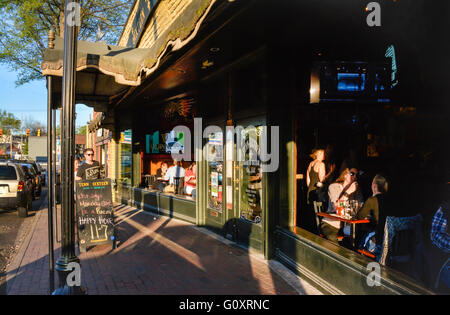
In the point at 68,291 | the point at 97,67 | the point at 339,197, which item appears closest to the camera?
the point at 68,291

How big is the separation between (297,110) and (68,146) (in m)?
3.64

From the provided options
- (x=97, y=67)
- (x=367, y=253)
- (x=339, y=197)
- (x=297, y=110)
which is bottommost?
(x=367, y=253)

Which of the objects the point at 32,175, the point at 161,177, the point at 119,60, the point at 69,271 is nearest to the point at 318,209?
the point at 69,271

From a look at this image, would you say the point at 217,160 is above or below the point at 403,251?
above

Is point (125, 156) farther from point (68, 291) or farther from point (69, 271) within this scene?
point (68, 291)

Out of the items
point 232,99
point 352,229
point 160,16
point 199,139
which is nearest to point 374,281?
point 352,229

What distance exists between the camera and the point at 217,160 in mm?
7820

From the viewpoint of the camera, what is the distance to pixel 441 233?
3.77 meters

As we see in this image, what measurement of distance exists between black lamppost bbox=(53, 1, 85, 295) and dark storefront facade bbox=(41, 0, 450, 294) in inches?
47.6

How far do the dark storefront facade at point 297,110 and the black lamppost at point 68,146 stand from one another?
1210 mm

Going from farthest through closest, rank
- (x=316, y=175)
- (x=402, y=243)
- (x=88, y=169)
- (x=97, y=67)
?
(x=88, y=169), (x=316, y=175), (x=97, y=67), (x=402, y=243)

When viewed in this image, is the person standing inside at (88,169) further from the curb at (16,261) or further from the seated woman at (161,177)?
the seated woman at (161,177)
